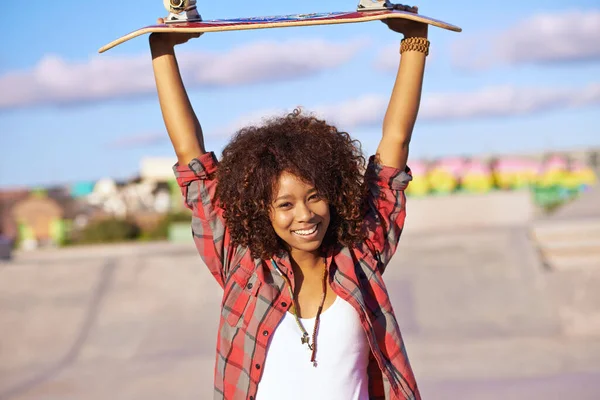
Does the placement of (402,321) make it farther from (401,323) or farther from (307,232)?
(307,232)

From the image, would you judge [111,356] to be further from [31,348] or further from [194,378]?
[194,378]

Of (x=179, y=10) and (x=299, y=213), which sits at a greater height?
(x=179, y=10)

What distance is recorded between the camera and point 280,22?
2.48 m

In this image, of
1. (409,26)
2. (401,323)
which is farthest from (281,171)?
(401,323)

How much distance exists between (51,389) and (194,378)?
129 cm

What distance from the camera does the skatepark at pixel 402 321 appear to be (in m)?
7.47

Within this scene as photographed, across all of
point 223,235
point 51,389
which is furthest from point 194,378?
point 223,235

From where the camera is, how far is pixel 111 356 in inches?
359

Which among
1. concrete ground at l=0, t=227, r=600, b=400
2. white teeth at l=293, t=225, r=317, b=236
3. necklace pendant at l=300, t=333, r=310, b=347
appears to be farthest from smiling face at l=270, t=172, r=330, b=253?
concrete ground at l=0, t=227, r=600, b=400

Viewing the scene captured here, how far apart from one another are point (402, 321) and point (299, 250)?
6900 millimetres

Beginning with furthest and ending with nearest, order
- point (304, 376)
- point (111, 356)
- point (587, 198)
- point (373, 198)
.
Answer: point (587, 198)
point (111, 356)
point (373, 198)
point (304, 376)

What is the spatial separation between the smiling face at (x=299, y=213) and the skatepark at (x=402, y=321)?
4.55m

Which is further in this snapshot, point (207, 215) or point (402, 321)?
point (402, 321)

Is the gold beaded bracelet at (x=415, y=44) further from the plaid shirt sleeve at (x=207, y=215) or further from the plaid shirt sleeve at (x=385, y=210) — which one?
the plaid shirt sleeve at (x=207, y=215)
